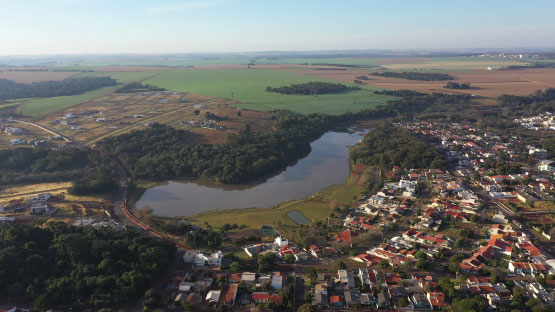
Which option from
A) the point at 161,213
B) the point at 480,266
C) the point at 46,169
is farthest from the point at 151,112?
the point at 480,266

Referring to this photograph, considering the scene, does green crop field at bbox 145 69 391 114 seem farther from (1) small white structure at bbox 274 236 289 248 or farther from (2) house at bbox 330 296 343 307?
(2) house at bbox 330 296 343 307

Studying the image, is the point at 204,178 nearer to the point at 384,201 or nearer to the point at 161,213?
the point at 161,213

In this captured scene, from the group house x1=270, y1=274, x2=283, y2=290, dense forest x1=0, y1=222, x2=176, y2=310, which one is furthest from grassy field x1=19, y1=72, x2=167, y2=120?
house x1=270, y1=274, x2=283, y2=290

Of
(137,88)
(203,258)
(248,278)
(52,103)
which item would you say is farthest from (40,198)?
(137,88)

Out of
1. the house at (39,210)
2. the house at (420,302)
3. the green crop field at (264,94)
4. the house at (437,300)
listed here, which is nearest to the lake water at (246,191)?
the house at (39,210)

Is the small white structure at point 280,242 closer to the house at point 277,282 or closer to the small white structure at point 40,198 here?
the house at point 277,282

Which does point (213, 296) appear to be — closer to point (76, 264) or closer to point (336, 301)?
point (336, 301)
